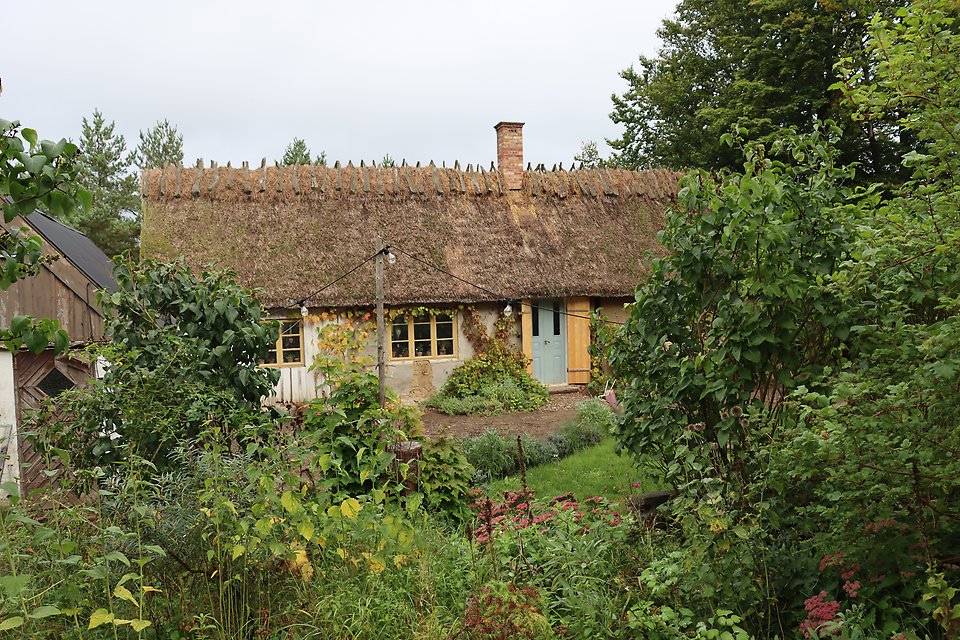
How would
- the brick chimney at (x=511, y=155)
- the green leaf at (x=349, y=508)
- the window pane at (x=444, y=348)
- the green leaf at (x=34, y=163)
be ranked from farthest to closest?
the brick chimney at (x=511, y=155), the window pane at (x=444, y=348), the green leaf at (x=349, y=508), the green leaf at (x=34, y=163)

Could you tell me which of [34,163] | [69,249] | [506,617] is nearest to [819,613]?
[506,617]

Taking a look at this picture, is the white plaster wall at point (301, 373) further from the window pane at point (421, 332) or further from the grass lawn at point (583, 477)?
the grass lawn at point (583, 477)

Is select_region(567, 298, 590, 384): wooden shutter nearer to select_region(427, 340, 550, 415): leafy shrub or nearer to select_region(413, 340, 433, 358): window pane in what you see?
select_region(427, 340, 550, 415): leafy shrub

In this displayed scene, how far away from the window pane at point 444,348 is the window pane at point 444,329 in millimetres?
109

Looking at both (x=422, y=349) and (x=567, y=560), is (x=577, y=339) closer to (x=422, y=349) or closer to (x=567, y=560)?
(x=422, y=349)

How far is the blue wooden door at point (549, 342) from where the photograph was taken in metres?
15.7

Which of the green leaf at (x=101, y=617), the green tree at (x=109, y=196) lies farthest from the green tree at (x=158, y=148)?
the green leaf at (x=101, y=617)

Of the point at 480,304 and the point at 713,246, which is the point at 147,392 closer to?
the point at 713,246

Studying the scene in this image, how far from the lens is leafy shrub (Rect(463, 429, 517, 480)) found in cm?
886

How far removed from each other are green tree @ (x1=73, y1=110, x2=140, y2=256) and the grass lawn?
21.4 metres

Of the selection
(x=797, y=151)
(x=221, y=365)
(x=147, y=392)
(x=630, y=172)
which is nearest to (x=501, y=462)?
(x=221, y=365)

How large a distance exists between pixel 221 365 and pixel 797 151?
4331 mm

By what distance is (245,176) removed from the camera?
15898 millimetres

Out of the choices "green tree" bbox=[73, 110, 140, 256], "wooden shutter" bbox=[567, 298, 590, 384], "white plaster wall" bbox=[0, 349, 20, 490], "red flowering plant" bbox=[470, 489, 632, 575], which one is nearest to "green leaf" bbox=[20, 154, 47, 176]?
"red flowering plant" bbox=[470, 489, 632, 575]
